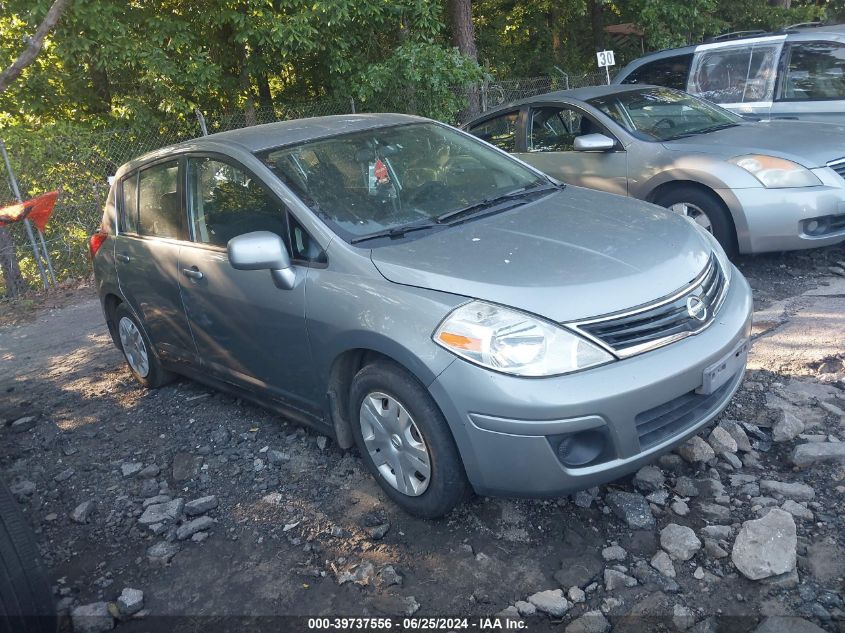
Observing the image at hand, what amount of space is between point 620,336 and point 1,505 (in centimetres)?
252

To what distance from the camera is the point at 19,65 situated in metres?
6.58

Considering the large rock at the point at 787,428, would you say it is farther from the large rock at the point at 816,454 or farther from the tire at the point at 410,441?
the tire at the point at 410,441

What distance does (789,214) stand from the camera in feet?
18.4

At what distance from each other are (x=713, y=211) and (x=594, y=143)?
1120 millimetres

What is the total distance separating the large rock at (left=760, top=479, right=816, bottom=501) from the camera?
A: 3.17 m

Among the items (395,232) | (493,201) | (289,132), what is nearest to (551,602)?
(395,232)

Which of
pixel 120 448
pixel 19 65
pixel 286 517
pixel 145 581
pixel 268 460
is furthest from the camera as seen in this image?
pixel 19 65

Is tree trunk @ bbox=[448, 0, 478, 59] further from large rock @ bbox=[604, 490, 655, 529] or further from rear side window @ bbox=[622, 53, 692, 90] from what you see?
large rock @ bbox=[604, 490, 655, 529]

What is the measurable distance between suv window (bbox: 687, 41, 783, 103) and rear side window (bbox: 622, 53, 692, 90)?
11 centimetres

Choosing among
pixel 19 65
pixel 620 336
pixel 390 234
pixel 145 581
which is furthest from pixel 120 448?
pixel 19 65

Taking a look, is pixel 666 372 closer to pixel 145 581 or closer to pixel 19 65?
pixel 145 581

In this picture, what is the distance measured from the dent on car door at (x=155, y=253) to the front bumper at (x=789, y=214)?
13.4ft

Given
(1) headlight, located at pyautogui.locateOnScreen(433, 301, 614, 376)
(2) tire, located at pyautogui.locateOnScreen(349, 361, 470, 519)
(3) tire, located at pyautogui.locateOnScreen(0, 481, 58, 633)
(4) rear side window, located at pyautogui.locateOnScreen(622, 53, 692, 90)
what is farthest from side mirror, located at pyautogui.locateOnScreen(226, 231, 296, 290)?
(4) rear side window, located at pyautogui.locateOnScreen(622, 53, 692, 90)

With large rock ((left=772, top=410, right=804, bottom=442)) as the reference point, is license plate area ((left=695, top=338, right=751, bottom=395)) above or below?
above
